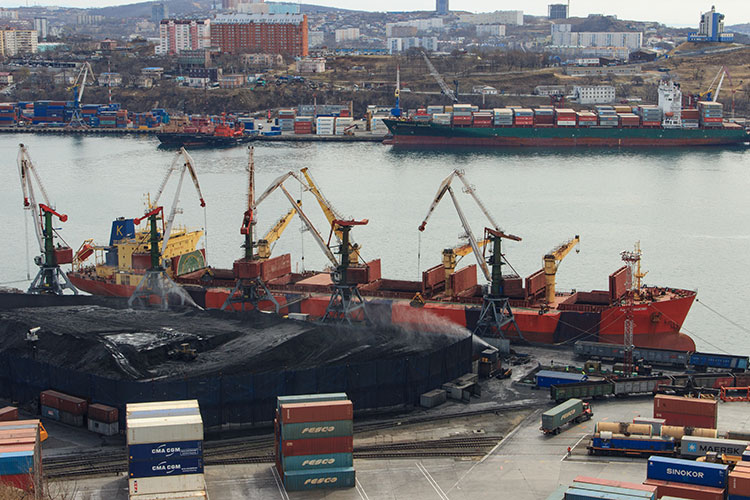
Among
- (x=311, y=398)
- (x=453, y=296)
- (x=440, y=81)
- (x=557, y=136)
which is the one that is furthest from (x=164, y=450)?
(x=440, y=81)

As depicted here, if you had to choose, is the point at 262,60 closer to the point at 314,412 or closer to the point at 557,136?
the point at 557,136

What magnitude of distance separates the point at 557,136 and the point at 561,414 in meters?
80.4

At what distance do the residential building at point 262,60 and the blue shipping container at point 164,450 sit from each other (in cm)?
14677

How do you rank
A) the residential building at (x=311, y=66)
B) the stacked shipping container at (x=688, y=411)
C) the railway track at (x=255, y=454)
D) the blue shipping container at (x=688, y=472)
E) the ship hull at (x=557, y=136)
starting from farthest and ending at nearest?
the residential building at (x=311, y=66)
the ship hull at (x=557, y=136)
the stacked shipping container at (x=688, y=411)
the railway track at (x=255, y=454)
the blue shipping container at (x=688, y=472)

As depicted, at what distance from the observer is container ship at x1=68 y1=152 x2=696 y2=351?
119 ft

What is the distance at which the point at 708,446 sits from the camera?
2455 cm

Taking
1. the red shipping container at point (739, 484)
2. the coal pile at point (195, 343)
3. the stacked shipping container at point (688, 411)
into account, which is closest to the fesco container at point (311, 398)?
the coal pile at point (195, 343)

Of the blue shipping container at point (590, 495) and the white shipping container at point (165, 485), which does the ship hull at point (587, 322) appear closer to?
the white shipping container at point (165, 485)

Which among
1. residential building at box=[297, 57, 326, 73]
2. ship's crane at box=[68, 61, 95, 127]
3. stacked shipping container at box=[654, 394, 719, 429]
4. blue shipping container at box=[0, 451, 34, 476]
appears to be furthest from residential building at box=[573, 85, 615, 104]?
blue shipping container at box=[0, 451, 34, 476]

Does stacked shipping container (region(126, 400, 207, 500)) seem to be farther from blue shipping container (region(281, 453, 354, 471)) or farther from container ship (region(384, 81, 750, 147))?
container ship (region(384, 81, 750, 147))

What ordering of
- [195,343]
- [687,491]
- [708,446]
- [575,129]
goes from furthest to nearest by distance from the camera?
[575,129]
[195,343]
[708,446]
[687,491]

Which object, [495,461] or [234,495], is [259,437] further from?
[495,461]

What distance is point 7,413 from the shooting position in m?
27.6

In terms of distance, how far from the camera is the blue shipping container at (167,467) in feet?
75.7
